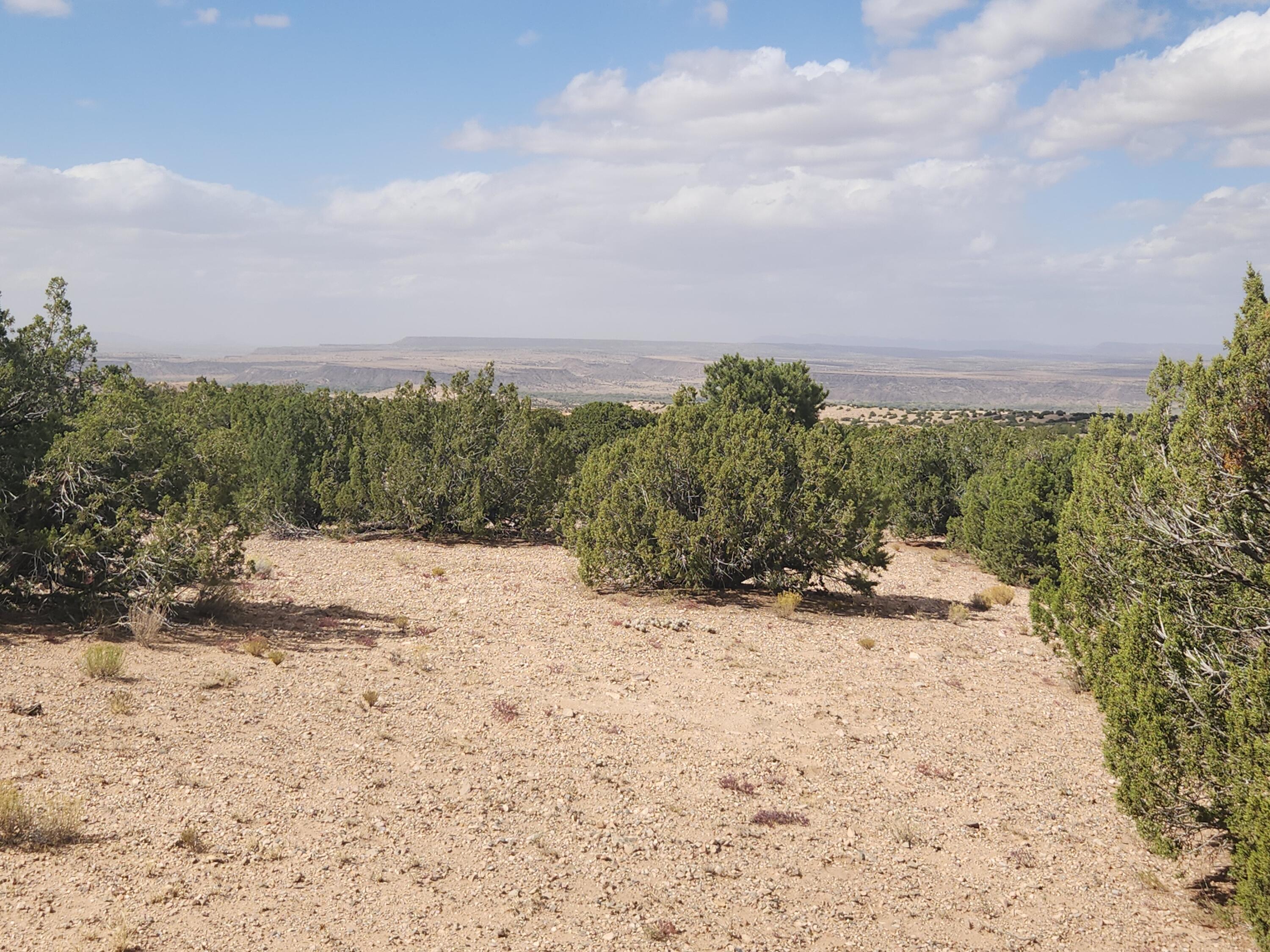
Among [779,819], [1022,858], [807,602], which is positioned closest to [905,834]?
[1022,858]

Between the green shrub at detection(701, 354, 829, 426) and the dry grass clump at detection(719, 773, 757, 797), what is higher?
the green shrub at detection(701, 354, 829, 426)

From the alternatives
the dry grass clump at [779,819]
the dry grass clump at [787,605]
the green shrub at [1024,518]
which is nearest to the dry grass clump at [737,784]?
the dry grass clump at [779,819]

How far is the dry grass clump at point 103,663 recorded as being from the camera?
343 inches

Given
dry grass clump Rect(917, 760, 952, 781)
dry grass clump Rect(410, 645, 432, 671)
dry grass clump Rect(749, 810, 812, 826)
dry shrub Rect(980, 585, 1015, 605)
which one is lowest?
dry shrub Rect(980, 585, 1015, 605)

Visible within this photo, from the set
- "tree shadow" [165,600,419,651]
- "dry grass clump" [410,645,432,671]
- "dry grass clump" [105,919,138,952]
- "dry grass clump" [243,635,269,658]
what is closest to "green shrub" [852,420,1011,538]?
"tree shadow" [165,600,419,651]

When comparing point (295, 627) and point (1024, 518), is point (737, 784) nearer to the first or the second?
point (295, 627)

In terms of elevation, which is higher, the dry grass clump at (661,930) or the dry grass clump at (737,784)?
the dry grass clump at (661,930)

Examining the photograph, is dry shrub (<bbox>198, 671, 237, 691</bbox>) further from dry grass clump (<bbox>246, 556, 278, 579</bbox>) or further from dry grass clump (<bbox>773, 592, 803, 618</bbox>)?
dry grass clump (<bbox>773, 592, 803, 618</bbox>)

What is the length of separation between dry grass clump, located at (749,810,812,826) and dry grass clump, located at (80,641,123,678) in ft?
20.5

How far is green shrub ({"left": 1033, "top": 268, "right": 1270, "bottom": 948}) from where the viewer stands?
5156 mm

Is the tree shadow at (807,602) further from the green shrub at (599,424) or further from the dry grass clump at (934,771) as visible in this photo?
the green shrub at (599,424)

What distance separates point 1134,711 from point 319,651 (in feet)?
27.4

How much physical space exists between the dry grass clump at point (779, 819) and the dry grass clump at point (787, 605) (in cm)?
636

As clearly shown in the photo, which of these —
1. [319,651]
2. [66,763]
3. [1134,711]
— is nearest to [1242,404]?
[1134,711]
